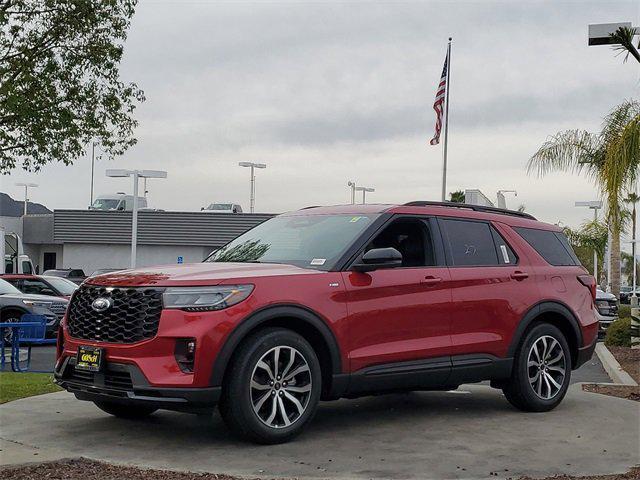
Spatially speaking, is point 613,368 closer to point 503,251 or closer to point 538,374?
point 538,374

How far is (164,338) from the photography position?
6289mm

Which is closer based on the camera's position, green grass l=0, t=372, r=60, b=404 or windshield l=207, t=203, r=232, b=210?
green grass l=0, t=372, r=60, b=404

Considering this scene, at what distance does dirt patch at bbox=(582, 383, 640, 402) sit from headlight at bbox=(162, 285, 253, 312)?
5.01 metres

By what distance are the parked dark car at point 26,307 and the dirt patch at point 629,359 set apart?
1039 centimetres

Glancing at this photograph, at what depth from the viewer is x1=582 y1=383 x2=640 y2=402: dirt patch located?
31.7 ft

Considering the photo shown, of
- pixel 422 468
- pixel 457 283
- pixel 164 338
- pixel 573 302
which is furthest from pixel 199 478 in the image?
pixel 573 302

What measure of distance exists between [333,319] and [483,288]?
5.83 feet

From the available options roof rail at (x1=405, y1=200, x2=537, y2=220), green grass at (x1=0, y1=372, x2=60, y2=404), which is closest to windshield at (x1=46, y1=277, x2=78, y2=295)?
green grass at (x1=0, y1=372, x2=60, y2=404)

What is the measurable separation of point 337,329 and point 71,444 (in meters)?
2.10

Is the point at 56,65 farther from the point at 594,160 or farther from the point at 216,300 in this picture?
the point at 216,300

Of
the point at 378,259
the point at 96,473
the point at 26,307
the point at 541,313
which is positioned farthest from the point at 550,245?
the point at 26,307

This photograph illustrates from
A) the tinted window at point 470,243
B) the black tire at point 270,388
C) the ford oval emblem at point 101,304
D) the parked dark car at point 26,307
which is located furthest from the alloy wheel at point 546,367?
the parked dark car at point 26,307

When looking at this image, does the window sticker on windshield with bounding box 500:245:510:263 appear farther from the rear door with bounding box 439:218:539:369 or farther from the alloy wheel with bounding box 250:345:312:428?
the alloy wheel with bounding box 250:345:312:428

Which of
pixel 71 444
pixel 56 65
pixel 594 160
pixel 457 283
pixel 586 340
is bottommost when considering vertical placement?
pixel 71 444
